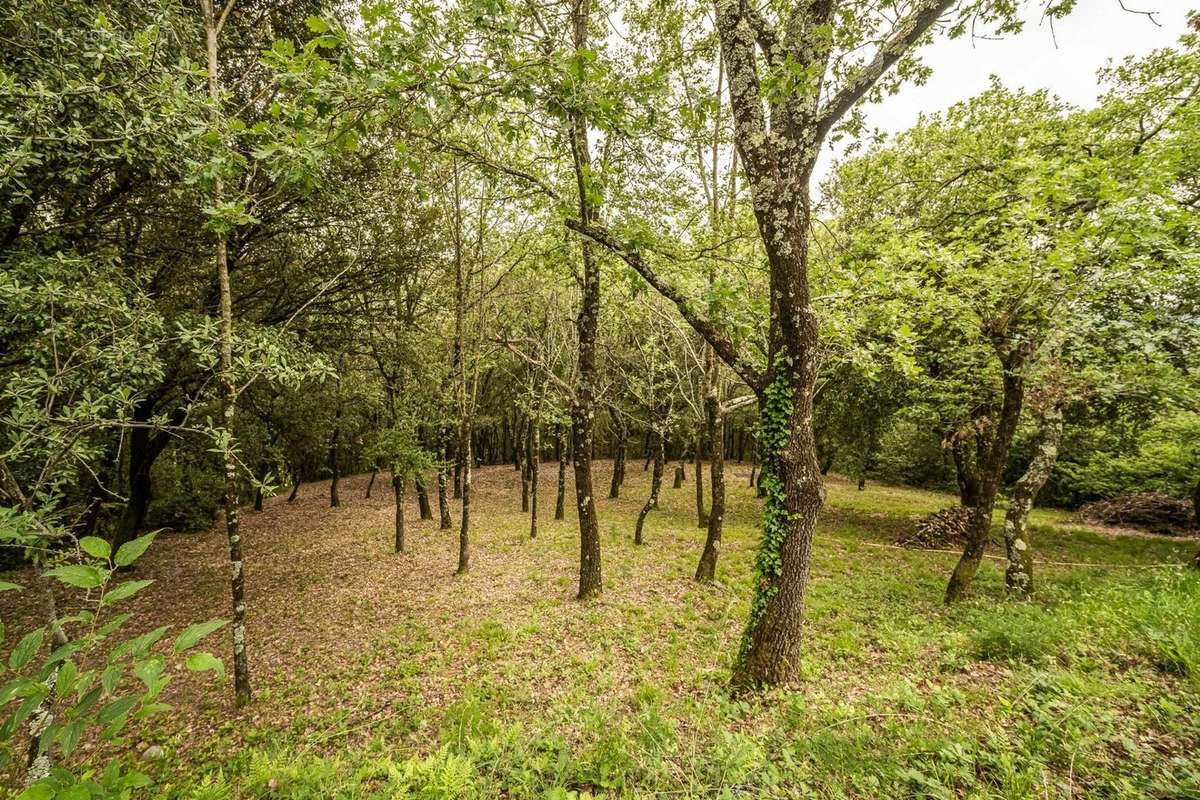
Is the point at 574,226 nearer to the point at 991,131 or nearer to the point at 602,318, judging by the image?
the point at 991,131

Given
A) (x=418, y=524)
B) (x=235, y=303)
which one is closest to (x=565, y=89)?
(x=235, y=303)

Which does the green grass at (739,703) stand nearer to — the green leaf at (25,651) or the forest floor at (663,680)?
the forest floor at (663,680)

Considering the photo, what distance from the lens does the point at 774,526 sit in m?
5.84

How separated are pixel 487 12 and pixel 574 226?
2988 mm

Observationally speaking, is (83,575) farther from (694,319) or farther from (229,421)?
(229,421)

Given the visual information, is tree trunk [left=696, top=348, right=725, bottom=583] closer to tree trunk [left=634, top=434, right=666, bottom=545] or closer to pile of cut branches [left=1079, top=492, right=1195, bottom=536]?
tree trunk [left=634, top=434, right=666, bottom=545]

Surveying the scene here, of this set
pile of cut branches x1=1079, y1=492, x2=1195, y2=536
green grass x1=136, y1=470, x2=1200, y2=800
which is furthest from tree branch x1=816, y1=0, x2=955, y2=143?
pile of cut branches x1=1079, y1=492, x2=1195, y2=536

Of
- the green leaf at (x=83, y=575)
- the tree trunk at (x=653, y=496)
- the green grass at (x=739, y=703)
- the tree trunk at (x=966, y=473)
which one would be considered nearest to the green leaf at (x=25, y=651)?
the green leaf at (x=83, y=575)

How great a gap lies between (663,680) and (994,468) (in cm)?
790

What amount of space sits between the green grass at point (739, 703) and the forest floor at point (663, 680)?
0.03 meters

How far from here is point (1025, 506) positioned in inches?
383

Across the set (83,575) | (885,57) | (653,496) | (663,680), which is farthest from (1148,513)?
(83,575)

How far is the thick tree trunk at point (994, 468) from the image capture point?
30.4ft

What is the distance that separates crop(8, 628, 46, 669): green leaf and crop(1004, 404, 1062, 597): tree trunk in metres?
13.1
